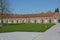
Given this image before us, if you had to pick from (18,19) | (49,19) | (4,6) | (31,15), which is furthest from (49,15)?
(4,6)

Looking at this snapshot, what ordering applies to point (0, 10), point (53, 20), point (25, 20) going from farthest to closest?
point (25, 20)
point (53, 20)
point (0, 10)

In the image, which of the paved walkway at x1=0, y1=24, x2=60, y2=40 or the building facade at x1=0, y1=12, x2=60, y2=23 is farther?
the building facade at x1=0, y1=12, x2=60, y2=23

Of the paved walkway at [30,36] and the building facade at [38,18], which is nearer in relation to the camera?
the paved walkway at [30,36]

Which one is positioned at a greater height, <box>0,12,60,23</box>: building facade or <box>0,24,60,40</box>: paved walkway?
<box>0,24,60,40</box>: paved walkway

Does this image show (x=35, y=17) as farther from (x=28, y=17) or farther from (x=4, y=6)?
(x=4, y=6)

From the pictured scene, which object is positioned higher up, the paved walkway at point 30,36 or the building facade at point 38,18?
the paved walkway at point 30,36

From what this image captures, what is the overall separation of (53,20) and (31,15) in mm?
12594

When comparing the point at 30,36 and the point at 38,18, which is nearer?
the point at 30,36

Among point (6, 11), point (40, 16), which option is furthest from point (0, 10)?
point (40, 16)

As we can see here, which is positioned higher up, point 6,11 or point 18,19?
point 6,11

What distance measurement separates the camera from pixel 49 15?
256ft

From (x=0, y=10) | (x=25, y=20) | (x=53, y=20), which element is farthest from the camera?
(x=25, y=20)

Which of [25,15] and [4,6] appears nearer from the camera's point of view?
[4,6]

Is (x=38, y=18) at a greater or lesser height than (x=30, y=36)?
lesser
